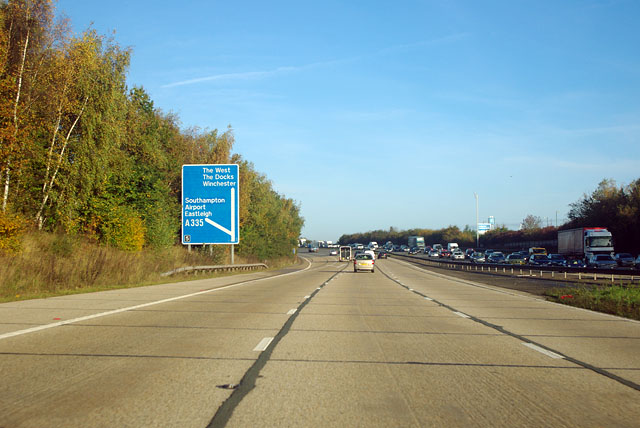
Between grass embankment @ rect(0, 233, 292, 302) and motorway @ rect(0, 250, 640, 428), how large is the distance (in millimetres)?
6562

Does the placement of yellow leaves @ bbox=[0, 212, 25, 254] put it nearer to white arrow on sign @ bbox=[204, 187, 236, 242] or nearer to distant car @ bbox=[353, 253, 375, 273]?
white arrow on sign @ bbox=[204, 187, 236, 242]

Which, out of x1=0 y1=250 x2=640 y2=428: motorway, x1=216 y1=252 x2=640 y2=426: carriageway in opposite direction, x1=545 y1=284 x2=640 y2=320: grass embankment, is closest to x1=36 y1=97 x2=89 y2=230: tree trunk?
x1=0 y1=250 x2=640 y2=428: motorway

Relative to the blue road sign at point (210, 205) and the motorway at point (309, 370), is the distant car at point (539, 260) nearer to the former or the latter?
the blue road sign at point (210, 205)

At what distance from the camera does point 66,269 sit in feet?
72.1

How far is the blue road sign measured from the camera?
34.2 metres

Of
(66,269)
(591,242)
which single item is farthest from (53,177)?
(591,242)

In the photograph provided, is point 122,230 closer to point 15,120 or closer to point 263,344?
point 15,120

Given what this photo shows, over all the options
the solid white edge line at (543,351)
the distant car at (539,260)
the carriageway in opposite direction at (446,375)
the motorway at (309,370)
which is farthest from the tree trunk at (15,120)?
the distant car at (539,260)

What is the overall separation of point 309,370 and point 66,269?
1764 cm

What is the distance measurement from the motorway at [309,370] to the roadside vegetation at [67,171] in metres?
9.99

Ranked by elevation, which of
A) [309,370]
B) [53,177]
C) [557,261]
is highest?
[53,177]

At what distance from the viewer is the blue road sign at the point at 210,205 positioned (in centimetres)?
3416

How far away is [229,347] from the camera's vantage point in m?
8.76

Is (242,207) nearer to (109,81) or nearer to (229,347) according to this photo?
(109,81)
